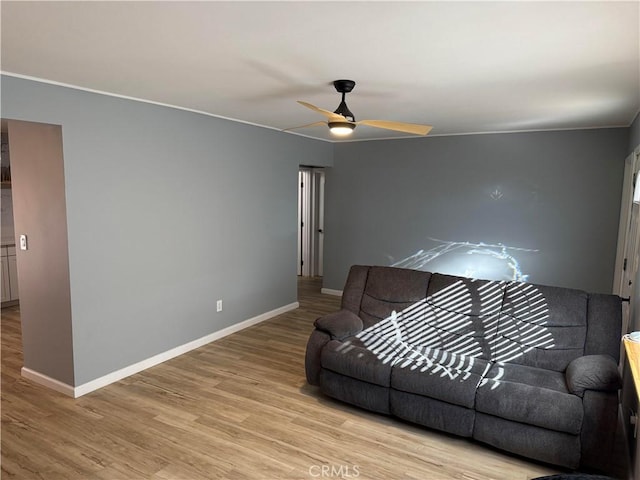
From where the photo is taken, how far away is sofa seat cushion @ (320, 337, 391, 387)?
9.54 feet

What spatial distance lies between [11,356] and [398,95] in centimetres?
420

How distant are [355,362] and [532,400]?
1135 millimetres

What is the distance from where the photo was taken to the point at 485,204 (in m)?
5.23

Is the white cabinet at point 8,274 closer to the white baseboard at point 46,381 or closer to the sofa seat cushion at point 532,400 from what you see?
the white baseboard at point 46,381

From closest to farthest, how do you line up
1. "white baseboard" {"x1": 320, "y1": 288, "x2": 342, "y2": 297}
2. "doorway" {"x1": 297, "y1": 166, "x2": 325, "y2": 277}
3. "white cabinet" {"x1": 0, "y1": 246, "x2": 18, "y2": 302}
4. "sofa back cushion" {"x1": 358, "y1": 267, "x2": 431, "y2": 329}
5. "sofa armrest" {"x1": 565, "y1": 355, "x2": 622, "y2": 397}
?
"sofa armrest" {"x1": 565, "y1": 355, "x2": 622, "y2": 397}
"sofa back cushion" {"x1": 358, "y1": 267, "x2": 431, "y2": 329}
"white cabinet" {"x1": 0, "y1": 246, "x2": 18, "y2": 302}
"white baseboard" {"x1": 320, "y1": 288, "x2": 342, "y2": 297}
"doorway" {"x1": 297, "y1": 166, "x2": 325, "y2": 277}

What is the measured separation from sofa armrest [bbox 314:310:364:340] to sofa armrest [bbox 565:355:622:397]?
152 cm

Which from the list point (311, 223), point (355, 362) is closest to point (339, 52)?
point (355, 362)

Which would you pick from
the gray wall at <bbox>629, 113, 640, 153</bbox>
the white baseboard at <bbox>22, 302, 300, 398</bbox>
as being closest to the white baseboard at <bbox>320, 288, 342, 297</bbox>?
the white baseboard at <bbox>22, 302, 300, 398</bbox>

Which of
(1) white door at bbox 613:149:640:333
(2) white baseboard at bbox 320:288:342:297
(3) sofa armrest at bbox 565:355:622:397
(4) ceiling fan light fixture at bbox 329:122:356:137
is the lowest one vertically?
(2) white baseboard at bbox 320:288:342:297

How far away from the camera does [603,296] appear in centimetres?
292

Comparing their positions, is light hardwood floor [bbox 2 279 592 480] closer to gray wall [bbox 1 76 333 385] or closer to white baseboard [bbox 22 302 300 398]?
white baseboard [bbox 22 302 300 398]

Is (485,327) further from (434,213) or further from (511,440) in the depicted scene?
(434,213)

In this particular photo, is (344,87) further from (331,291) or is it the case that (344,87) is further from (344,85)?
(331,291)

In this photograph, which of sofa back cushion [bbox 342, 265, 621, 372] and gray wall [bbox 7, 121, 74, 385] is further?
gray wall [bbox 7, 121, 74, 385]
